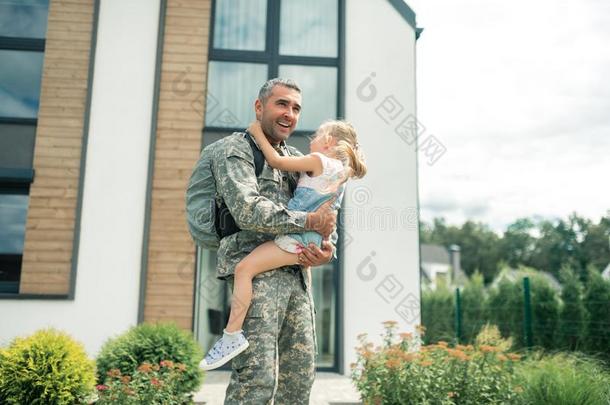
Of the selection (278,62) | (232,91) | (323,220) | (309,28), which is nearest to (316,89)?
(278,62)

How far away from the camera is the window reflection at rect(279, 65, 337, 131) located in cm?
841

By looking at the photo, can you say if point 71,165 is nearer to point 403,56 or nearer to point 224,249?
point 403,56

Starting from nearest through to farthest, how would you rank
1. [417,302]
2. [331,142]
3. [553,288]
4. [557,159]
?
Result: [331,142] < [417,302] < [553,288] < [557,159]

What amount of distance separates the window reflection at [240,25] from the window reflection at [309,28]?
393 mm

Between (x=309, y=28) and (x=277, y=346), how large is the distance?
298 inches

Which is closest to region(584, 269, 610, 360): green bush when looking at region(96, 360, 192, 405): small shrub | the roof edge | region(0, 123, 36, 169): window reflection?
the roof edge

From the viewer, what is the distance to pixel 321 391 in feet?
20.6

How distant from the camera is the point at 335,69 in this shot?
28.1ft

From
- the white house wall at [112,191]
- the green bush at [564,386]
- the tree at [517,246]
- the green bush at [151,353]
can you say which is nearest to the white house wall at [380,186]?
the green bush at [564,386]

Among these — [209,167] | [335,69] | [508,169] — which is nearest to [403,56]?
[335,69]

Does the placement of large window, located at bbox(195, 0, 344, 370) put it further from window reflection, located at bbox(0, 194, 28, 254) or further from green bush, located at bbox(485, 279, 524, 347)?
green bush, located at bbox(485, 279, 524, 347)

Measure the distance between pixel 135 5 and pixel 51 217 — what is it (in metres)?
3.79

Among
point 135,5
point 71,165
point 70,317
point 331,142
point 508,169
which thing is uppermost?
point 508,169

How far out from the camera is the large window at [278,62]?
27.1 ft
